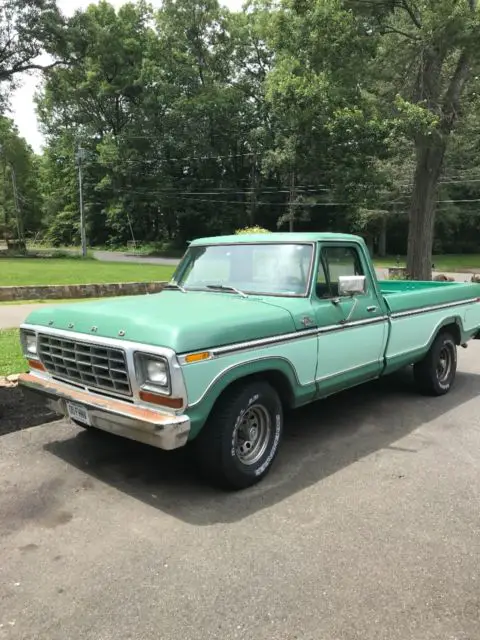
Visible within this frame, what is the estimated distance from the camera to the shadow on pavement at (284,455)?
3760 millimetres

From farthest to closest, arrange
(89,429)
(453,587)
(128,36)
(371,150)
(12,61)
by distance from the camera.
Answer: (128,36), (12,61), (371,150), (89,429), (453,587)

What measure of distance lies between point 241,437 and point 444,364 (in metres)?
3.69

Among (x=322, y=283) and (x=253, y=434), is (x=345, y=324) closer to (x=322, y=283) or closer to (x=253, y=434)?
(x=322, y=283)

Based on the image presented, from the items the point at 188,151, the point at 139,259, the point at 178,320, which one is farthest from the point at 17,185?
the point at 178,320

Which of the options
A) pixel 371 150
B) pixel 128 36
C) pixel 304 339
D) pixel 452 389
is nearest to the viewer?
pixel 304 339

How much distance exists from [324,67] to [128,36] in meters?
42.4

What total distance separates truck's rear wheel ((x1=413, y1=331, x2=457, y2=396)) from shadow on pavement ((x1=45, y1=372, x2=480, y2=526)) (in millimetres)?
133

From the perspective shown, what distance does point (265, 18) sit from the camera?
18.3 metres

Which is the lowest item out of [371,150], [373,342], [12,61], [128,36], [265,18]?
[373,342]

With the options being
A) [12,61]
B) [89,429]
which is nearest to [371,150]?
[89,429]

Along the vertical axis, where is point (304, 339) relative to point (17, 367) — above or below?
above

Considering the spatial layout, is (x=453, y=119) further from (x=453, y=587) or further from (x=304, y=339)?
(x=453, y=587)

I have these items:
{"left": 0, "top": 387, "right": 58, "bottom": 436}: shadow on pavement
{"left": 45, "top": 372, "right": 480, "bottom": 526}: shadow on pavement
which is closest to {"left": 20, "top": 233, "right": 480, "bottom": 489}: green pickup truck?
{"left": 45, "top": 372, "right": 480, "bottom": 526}: shadow on pavement

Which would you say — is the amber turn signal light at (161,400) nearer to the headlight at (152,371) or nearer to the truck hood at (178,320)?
the headlight at (152,371)
